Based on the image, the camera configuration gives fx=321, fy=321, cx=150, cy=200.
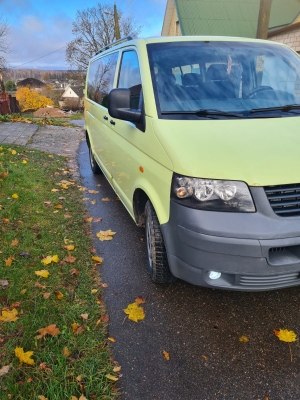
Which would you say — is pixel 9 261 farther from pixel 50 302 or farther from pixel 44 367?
pixel 44 367

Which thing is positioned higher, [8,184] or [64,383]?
[8,184]

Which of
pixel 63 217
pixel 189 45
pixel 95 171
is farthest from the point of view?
pixel 95 171

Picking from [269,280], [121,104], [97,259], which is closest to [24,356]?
[97,259]

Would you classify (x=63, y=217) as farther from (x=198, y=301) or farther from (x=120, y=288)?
(x=198, y=301)

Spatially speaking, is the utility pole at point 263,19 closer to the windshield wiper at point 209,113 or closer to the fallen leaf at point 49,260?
the windshield wiper at point 209,113

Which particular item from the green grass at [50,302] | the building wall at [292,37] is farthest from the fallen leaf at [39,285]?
the building wall at [292,37]

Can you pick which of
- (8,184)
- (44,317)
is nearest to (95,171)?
(8,184)

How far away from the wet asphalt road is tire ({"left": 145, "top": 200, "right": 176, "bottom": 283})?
0.16 meters

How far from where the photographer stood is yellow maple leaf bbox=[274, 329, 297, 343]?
7.52 feet

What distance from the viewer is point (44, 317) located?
8.00 feet

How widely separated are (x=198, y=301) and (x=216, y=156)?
4.29 ft

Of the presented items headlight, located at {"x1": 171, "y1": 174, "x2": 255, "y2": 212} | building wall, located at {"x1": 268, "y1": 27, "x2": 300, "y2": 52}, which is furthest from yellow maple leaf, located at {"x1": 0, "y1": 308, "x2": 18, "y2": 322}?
building wall, located at {"x1": 268, "y1": 27, "x2": 300, "y2": 52}

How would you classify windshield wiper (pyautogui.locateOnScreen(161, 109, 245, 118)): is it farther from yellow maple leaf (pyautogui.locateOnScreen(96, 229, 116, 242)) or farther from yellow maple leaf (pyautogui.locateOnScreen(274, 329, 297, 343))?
yellow maple leaf (pyautogui.locateOnScreen(96, 229, 116, 242))

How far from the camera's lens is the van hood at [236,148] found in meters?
2.00
